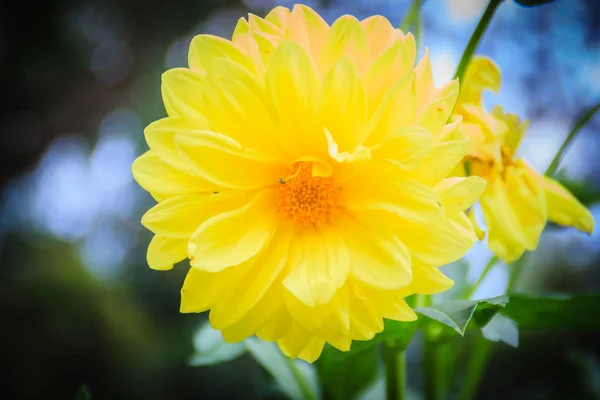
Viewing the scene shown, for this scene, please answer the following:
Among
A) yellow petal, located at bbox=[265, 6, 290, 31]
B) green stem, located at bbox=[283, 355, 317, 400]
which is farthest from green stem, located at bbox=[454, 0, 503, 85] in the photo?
green stem, located at bbox=[283, 355, 317, 400]

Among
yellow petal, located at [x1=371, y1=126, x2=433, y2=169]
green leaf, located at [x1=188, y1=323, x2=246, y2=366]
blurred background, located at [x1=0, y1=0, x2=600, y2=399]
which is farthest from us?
blurred background, located at [x1=0, y1=0, x2=600, y2=399]

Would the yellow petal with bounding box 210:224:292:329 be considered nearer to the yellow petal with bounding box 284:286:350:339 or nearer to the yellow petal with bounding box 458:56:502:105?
the yellow petal with bounding box 284:286:350:339

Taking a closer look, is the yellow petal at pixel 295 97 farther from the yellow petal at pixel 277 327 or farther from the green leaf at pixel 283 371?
the green leaf at pixel 283 371

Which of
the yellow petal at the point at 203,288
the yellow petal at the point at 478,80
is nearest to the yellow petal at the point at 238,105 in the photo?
the yellow petal at the point at 203,288

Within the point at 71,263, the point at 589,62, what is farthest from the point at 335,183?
the point at 71,263

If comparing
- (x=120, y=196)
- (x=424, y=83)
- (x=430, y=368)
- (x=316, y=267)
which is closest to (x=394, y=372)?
(x=430, y=368)

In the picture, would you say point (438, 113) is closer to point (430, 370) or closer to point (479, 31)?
point (479, 31)
